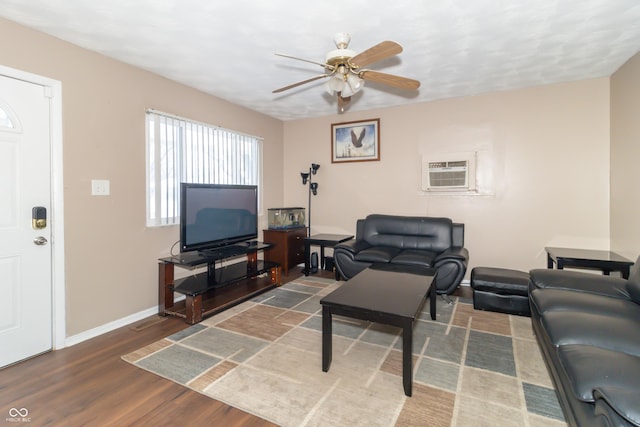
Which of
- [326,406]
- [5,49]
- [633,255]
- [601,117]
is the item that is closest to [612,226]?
[633,255]

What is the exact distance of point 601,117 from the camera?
354cm

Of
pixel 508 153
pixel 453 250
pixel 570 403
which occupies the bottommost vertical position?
pixel 570 403

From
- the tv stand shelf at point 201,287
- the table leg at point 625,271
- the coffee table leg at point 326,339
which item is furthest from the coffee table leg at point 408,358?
the table leg at point 625,271

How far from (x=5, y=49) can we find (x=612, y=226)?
577 centimetres

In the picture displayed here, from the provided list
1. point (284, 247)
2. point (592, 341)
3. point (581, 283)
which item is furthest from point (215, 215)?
point (581, 283)

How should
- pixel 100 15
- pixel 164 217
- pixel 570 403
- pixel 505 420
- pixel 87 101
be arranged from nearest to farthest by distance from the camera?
pixel 570 403, pixel 505 420, pixel 100 15, pixel 87 101, pixel 164 217

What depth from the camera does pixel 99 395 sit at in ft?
6.40

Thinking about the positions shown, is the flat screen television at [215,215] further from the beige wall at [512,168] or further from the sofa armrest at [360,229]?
the beige wall at [512,168]

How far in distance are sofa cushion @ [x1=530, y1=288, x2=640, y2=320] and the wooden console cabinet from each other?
125 inches

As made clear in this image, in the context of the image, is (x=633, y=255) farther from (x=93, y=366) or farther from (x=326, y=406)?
(x=93, y=366)

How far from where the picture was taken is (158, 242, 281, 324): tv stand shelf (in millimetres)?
3006

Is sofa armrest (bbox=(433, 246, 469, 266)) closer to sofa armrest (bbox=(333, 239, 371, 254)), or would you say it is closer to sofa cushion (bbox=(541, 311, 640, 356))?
sofa armrest (bbox=(333, 239, 371, 254))

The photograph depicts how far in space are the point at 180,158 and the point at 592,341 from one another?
3820 mm

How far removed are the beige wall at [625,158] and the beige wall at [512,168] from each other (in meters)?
0.16
